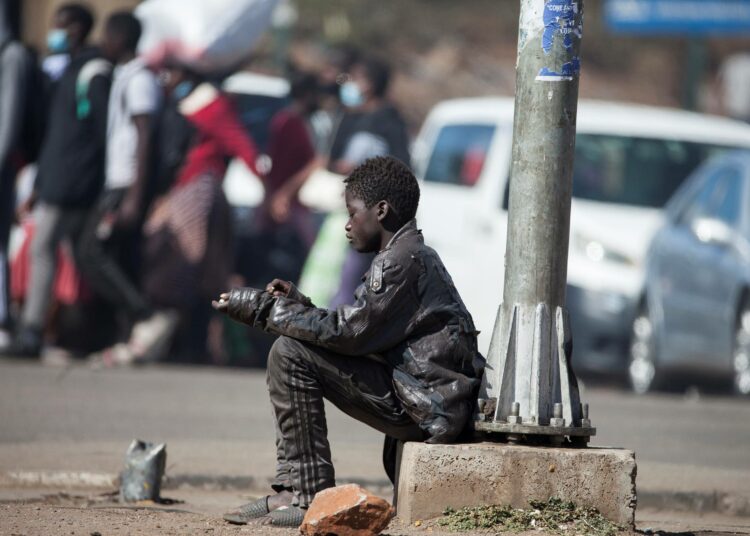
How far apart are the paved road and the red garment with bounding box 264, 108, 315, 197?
65.9 inches

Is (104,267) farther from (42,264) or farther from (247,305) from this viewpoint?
(247,305)

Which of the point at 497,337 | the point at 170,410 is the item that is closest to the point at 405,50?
the point at 170,410

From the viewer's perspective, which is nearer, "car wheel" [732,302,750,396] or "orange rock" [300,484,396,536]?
"orange rock" [300,484,396,536]

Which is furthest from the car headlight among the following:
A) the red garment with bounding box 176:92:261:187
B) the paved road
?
the red garment with bounding box 176:92:261:187

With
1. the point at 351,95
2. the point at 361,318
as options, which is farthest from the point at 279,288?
the point at 351,95

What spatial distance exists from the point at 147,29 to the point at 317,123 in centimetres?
160

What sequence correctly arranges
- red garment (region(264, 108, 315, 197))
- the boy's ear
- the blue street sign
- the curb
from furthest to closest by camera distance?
the blue street sign → red garment (region(264, 108, 315, 197)) → the curb → the boy's ear

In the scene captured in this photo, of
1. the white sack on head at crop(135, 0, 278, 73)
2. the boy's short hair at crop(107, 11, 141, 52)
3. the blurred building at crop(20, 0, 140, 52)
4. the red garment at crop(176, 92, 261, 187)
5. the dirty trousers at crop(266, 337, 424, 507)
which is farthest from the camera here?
the blurred building at crop(20, 0, 140, 52)

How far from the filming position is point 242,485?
22.5 feet

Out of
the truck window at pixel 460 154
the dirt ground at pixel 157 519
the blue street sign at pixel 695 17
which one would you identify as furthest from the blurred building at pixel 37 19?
the blue street sign at pixel 695 17

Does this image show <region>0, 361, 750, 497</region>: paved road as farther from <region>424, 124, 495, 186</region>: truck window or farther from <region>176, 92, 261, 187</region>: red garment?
<region>424, 124, 495, 186</region>: truck window

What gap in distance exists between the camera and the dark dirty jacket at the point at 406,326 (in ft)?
16.4


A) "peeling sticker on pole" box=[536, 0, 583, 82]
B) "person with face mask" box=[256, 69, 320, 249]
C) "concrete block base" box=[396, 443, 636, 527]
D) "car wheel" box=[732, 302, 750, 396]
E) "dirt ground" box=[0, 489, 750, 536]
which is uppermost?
"person with face mask" box=[256, 69, 320, 249]

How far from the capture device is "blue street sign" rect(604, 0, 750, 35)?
69.3 feet
